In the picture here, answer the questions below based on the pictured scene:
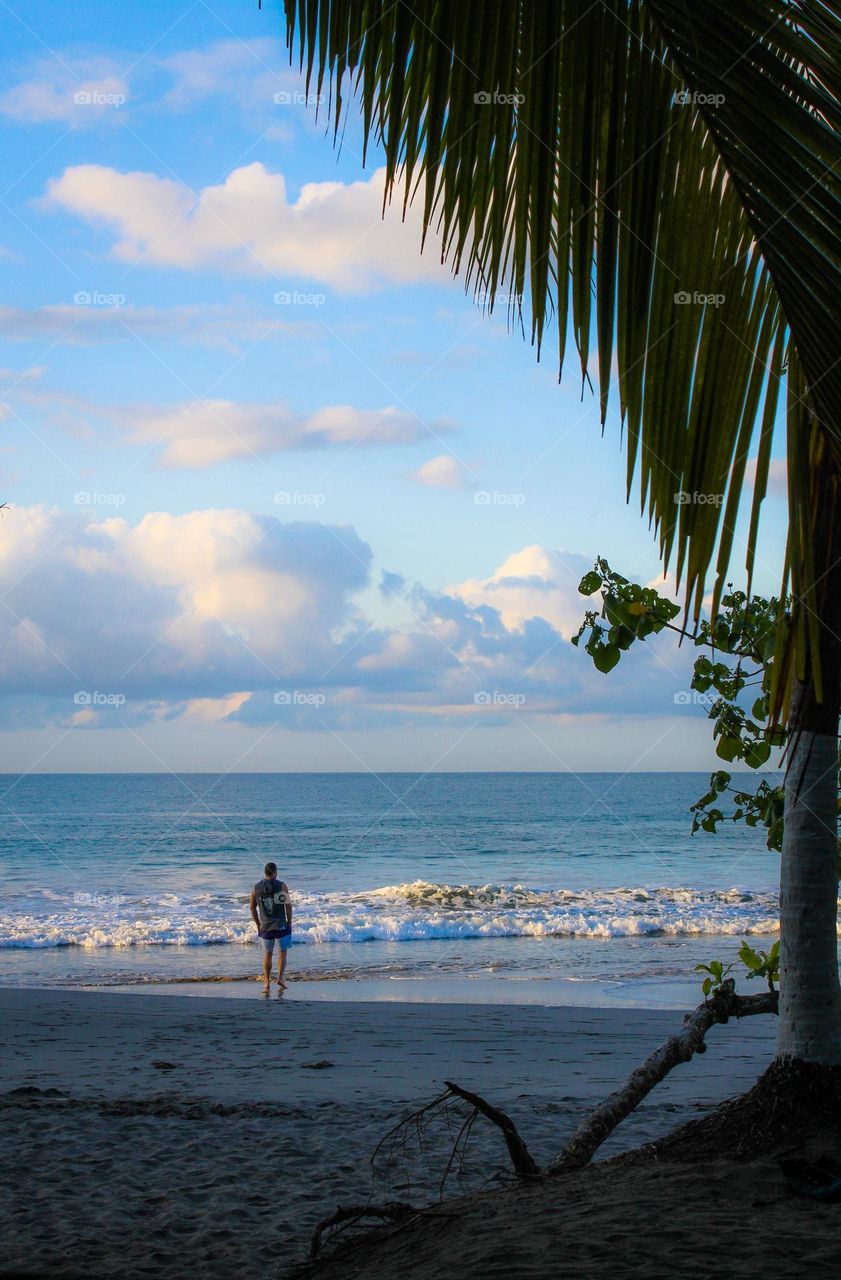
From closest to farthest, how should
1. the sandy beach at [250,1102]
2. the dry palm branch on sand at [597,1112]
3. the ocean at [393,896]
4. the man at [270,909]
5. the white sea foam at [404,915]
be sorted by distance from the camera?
the dry palm branch on sand at [597,1112]
the sandy beach at [250,1102]
the man at [270,909]
the ocean at [393,896]
the white sea foam at [404,915]

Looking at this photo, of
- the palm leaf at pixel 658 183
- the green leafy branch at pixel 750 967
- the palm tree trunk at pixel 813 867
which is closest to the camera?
the palm leaf at pixel 658 183

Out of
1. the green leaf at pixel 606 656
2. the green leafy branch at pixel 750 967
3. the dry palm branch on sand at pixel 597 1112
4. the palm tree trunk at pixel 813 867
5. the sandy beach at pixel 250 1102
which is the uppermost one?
the green leaf at pixel 606 656

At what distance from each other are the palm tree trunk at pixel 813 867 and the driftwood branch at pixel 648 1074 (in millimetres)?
620

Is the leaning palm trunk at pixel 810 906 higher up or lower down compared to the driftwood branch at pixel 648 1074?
higher up

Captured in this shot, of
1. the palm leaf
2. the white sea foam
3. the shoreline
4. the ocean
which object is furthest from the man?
the palm leaf

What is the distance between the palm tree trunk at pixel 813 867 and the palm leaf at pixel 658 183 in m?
1.41

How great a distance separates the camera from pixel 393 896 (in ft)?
94.8

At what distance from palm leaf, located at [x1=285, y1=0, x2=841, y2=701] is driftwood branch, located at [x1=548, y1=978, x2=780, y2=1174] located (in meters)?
2.46

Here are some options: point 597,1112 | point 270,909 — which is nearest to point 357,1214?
point 597,1112

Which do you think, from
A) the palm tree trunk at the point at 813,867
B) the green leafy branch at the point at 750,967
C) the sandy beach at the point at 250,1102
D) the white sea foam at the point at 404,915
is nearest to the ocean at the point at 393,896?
the white sea foam at the point at 404,915

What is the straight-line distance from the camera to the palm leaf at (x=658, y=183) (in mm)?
1396

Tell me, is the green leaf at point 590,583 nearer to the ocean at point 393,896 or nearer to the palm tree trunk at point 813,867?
the palm tree trunk at point 813,867

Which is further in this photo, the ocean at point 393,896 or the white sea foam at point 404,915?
the white sea foam at point 404,915

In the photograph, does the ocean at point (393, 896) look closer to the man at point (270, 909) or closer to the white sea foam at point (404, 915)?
the white sea foam at point (404, 915)
